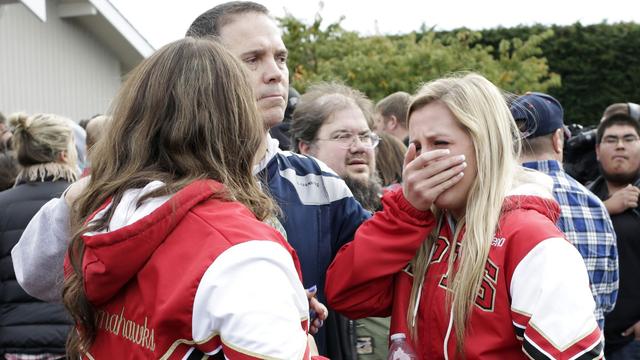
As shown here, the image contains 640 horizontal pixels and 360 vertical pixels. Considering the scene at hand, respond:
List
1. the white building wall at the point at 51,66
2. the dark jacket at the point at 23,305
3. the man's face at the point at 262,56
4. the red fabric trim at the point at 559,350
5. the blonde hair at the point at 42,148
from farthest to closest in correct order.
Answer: the white building wall at the point at 51,66 < the blonde hair at the point at 42,148 < the dark jacket at the point at 23,305 < the man's face at the point at 262,56 < the red fabric trim at the point at 559,350

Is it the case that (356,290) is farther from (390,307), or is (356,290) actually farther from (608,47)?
(608,47)

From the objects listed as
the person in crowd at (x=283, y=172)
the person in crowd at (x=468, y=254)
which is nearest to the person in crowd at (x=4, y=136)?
the person in crowd at (x=283, y=172)

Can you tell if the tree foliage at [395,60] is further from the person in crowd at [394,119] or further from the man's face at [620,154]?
the man's face at [620,154]

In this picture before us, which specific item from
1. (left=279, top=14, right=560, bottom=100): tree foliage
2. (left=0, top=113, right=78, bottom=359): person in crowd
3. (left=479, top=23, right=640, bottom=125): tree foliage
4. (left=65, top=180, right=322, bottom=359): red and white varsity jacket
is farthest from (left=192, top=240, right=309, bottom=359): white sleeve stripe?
(left=479, top=23, right=640, bottom=125): tree foliage

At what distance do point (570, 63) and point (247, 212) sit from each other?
1974 cm

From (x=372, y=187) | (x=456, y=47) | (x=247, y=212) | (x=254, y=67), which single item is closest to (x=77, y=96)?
(x=456, y=47)

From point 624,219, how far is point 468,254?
3.60 m

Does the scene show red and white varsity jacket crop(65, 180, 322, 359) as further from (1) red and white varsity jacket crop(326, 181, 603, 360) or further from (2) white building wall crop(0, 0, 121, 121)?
(2) white building wall crop(0, 0, 121, 121)

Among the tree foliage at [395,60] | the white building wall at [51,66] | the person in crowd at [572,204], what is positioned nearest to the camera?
the person in crowd at [572,204]

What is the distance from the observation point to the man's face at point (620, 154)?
19.1 feet

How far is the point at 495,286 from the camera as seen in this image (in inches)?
92.3

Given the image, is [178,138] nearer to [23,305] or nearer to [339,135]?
[339,135]

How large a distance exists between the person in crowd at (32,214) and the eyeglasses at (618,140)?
4027mm

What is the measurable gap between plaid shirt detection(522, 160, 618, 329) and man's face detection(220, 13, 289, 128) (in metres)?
2.12
